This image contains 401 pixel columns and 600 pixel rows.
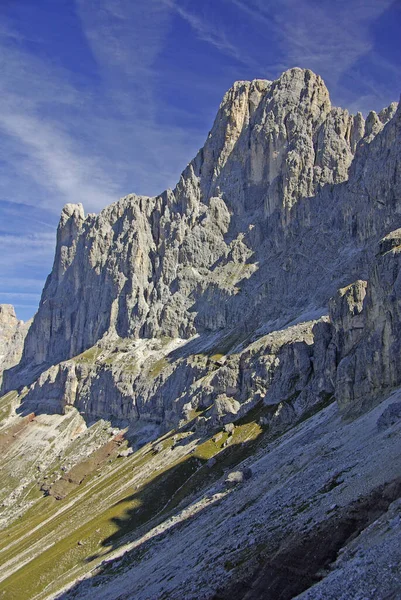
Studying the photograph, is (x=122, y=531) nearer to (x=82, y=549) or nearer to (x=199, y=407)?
(x=82, y=549)

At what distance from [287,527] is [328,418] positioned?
48.9m

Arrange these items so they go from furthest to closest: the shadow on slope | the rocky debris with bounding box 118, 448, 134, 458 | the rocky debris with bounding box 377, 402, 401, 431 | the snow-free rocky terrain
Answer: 1. the rocky debris with bounding box 118, 448, 134, 458
2. the shadow on slope
3. the rocky debris with bounding box 377, 402, 401, 431
4. the snow-free rocky terrain

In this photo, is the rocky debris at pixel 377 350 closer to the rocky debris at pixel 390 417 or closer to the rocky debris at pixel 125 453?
the rocky debris at pixel 390 417

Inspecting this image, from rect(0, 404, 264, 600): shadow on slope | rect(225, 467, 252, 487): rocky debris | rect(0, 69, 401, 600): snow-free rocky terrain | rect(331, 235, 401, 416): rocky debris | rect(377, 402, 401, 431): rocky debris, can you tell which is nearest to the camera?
rect(0, 69, 401, 600): snow-free rocky terrain

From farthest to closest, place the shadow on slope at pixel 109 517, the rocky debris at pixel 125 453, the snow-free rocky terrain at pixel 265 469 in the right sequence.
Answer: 1. the rocky debris at pixel 125 453
2. the shadow on slope at pixel 109 517
3. the snow-free rocky terrain at pixel 265 469

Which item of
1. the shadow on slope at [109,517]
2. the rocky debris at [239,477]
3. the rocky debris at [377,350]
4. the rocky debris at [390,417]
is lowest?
the shadow on slope at [109,517]

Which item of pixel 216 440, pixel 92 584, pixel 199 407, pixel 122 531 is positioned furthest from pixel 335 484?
pixel 199 407

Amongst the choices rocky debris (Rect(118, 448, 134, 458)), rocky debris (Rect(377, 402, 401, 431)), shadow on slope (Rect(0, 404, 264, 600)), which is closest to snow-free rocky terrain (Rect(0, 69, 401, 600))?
rocky debris (Rect(377, 402, 401, 431))

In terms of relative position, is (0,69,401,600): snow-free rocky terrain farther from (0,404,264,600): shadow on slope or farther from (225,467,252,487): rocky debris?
(0,404,264,600): shadow on slope

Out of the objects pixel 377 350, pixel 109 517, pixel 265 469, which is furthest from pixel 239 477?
pixel 109 517

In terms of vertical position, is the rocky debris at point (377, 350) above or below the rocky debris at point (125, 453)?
above

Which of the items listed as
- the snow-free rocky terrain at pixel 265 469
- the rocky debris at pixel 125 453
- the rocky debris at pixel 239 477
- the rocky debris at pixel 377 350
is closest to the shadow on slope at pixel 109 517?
the snow-free rocky terrain at pixel 265 469

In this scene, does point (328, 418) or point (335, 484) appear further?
point (328, 418)

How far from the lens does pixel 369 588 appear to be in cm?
2405
